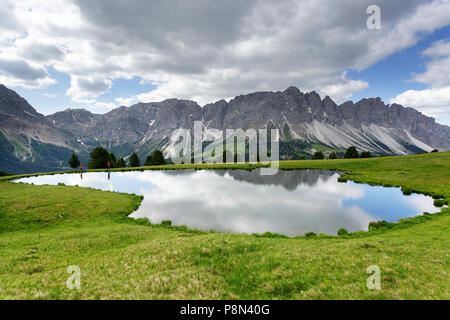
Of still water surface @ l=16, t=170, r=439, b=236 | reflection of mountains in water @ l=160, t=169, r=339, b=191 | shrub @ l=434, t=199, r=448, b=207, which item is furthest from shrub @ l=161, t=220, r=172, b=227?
shrub @ l=434, t=199, r=448, b=207

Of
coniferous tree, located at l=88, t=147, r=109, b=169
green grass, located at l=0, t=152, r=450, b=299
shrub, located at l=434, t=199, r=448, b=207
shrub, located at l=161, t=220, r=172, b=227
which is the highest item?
coniferous tree, located at l=88, t=147, r=109, b=169

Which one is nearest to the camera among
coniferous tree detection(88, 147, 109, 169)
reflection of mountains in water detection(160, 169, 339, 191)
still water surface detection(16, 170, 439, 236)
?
still water surface detection(16, 170, 439, 236)

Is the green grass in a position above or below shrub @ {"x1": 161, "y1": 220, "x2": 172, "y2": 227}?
above

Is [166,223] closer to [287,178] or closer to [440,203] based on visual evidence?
[440,203]

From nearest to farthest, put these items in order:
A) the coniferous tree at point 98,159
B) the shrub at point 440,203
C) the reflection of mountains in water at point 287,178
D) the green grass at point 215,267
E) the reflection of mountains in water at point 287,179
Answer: the green grass at point 215,267 < the shrub at point 440,203 < the reflection of mountains in water at point 287,179 < the reflection of mountains in water at point 287,178 < the coniferous tree at point 98,159

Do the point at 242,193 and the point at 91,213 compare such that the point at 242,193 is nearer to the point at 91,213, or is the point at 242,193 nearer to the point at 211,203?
the point at 211,203

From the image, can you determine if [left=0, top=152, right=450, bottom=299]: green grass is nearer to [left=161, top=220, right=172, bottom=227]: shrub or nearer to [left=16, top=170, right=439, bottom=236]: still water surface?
[left=161, top=220, right=172, bottom=227]: shrub

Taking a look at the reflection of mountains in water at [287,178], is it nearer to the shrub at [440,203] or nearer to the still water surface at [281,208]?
the still water surface at [281,208]

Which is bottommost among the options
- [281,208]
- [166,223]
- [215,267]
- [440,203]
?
[166,223]

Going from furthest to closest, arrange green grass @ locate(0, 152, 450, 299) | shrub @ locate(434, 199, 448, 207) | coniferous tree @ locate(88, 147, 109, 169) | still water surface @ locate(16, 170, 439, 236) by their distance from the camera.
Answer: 1. coniferous tree @ locate(88, 147, 109, 169)
2. shrub @ locate(434, 199, 448, 207)
3. still water surface @ locate(16, 170, 439, 236)
4. green grass @ locate(0, 152, 450, 299)

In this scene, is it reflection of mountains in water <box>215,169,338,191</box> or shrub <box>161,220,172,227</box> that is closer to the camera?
shrub <box>161,220,172,227</box>

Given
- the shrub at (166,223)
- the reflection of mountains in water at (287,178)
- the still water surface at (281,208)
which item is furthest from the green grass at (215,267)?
the reflection of mountains in water at (287,178)

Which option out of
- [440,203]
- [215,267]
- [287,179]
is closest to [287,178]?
[287,179]
